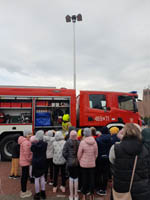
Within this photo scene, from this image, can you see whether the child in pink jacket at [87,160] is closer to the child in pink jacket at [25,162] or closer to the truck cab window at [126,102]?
the child in pink jacket at [25,162]

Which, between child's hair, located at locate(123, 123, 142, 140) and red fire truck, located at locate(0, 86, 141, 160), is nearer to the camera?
child's hair, located at locate(123, 123, 142, 140)

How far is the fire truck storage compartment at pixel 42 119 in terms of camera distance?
661 cm

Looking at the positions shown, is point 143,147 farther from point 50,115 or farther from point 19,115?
point 19,115

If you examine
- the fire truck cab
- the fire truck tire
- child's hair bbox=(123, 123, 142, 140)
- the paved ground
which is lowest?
the paved ground

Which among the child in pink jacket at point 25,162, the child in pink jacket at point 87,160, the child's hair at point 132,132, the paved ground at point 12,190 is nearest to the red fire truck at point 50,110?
the paved ground at point 12,190

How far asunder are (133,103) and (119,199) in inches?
219

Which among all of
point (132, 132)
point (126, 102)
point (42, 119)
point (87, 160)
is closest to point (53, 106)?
point (42, 119)

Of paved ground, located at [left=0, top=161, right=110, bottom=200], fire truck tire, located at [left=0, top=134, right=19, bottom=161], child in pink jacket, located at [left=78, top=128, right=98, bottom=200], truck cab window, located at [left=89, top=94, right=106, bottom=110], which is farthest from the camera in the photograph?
truck cab window, located at [left=89, top=94, right=106, bottom=110]

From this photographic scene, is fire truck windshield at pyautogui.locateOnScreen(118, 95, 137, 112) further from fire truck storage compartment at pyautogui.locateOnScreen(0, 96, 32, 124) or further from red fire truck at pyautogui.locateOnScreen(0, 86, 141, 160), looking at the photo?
fire truck storage compartment at pyautogui.locateOnScreen(0, 96, 32, 124)

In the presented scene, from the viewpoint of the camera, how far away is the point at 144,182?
7.18 ft

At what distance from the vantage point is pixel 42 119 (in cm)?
665

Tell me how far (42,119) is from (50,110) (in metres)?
0.55

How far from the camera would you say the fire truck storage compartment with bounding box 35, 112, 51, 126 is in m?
6.61

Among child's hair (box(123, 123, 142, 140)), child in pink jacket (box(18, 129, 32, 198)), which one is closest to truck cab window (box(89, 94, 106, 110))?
child in pink jacket (box(18, 129, 32, 198))
